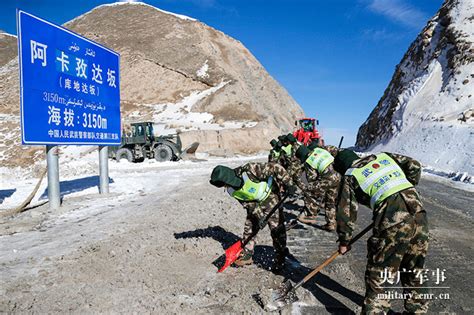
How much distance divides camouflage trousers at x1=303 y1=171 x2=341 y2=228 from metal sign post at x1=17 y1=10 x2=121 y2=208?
6.11m

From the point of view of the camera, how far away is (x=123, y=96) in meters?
40.6

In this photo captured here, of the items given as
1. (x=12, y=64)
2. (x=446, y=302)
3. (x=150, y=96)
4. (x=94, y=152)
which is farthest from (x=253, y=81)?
(x=446, y=302)

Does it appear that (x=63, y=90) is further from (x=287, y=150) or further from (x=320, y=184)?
(x=320, y=184)

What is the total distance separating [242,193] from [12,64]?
5864 centimetres

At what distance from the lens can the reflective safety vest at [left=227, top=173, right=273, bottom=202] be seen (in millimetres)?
4523

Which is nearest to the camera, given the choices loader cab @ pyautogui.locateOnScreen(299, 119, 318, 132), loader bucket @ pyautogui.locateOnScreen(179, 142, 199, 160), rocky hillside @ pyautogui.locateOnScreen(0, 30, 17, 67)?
loader bucket @ pyautogui.locateOnScreen(179, 142, 199, 160)

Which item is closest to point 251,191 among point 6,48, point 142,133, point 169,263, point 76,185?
point 169,263

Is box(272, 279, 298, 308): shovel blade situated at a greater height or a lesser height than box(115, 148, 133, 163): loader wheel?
lesser

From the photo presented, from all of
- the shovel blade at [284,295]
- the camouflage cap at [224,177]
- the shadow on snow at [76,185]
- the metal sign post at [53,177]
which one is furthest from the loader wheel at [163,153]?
the shovel blade at [284,295]

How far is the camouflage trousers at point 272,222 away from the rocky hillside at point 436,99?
15.7 metres

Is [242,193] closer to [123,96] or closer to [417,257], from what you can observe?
[417,257]

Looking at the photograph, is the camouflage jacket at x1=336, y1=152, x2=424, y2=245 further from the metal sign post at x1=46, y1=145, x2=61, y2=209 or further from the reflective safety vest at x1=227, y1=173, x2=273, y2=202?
the metal sign post at x1=46, y1=145, x2=61, y2=209

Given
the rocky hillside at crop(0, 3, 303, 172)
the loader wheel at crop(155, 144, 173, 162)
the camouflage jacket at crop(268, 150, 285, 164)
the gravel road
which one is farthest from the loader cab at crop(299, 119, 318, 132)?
the gravel road

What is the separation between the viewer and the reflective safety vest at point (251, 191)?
4523mm
